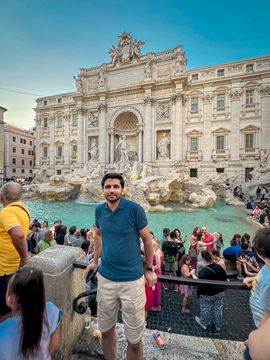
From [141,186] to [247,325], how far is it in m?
12.1

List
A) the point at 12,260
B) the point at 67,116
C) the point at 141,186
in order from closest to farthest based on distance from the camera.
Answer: the point at 12,260, the point at 141,186, the point at 67,116

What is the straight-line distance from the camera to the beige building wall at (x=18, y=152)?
40.6 metres

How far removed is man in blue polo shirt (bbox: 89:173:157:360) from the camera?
1.55 m

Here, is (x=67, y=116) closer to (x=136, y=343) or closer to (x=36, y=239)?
(x=36, y=239)

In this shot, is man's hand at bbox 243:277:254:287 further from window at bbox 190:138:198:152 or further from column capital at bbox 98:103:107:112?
column capital at bbox 98:103:107:112

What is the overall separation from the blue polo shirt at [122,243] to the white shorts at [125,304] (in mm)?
62

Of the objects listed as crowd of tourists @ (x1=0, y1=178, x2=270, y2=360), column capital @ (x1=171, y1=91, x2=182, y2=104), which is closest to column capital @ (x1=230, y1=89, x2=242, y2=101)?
column capital @ (x1=171, y1=91, x2=182, y2=104)

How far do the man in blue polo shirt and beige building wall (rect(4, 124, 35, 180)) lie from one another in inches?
1851

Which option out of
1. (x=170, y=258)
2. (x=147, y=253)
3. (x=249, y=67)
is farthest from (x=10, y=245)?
(x=249, y=67)

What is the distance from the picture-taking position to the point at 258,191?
1664 centimetres

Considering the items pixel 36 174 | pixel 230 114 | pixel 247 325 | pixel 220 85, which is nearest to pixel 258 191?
pixel 230 114

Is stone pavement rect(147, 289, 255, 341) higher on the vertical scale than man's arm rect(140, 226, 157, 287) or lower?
lower

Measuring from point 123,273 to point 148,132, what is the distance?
22514 millimetres

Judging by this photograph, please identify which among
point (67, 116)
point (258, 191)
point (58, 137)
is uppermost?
point (67, 116)
